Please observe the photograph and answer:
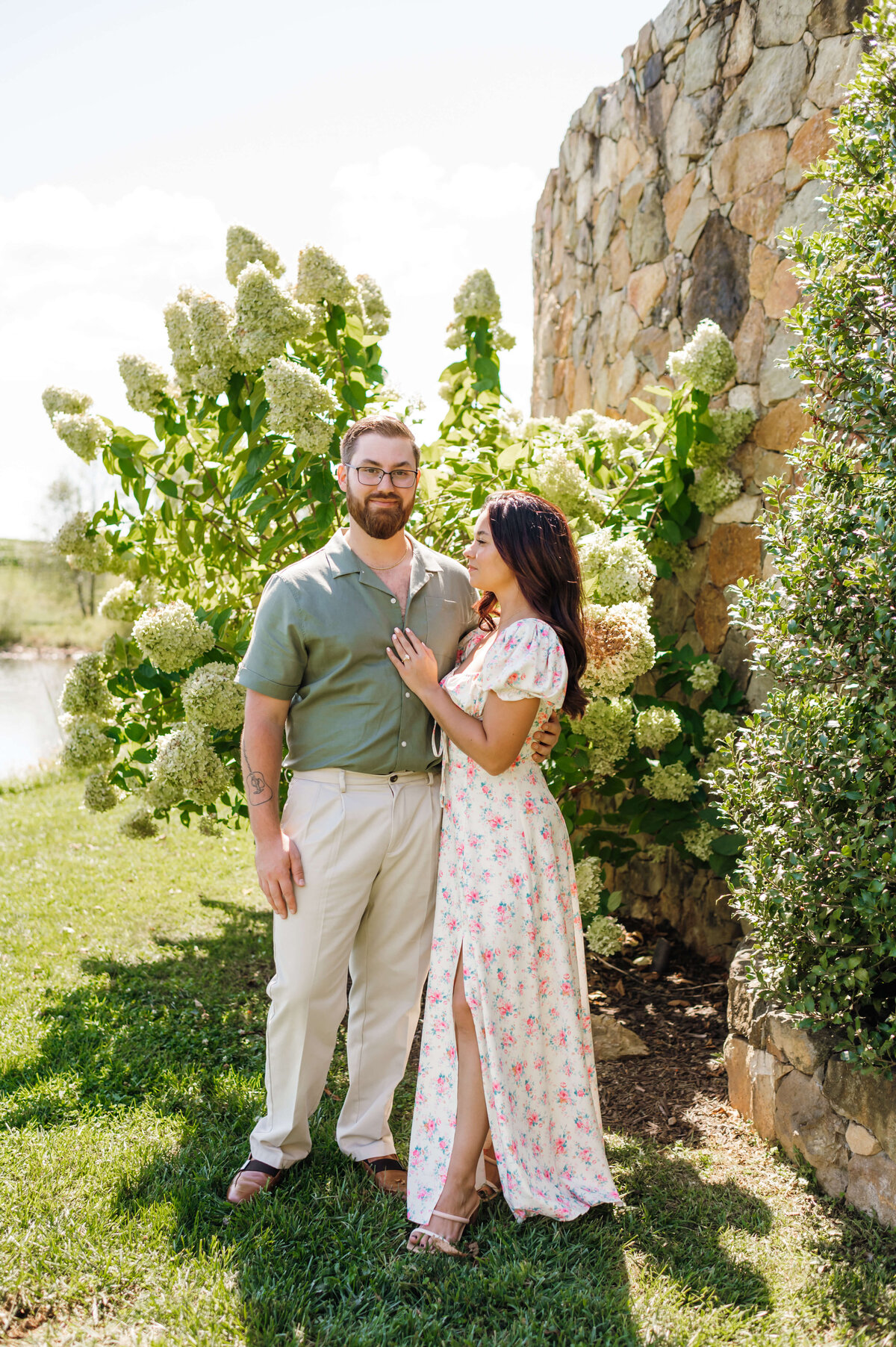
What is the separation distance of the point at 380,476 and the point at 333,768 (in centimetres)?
79

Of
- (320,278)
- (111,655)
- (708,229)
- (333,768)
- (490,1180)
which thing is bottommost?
(490,1180)

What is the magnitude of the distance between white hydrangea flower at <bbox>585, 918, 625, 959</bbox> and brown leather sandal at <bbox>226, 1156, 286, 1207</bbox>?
4.89ft

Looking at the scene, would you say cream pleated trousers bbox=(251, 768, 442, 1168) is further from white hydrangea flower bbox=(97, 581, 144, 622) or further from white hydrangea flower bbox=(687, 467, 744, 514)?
white hydrangea flower bbox=(97, 581, 144, 622)

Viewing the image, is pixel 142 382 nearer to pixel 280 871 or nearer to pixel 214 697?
pixel 214 697

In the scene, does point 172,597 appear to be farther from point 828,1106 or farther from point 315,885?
point 828,1106

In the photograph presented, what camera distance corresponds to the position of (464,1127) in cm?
238

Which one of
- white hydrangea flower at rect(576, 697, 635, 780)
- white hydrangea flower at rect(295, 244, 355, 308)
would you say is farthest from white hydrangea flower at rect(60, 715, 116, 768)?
white hydrangea flower at rect(576, 697, 635, 780)

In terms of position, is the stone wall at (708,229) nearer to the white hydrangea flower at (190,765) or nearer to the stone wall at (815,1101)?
the stone wall at (815,1101)

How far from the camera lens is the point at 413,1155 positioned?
2434 mm

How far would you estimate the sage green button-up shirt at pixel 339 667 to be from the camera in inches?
99.3

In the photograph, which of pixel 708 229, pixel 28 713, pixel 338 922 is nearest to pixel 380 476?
pixel 338 922

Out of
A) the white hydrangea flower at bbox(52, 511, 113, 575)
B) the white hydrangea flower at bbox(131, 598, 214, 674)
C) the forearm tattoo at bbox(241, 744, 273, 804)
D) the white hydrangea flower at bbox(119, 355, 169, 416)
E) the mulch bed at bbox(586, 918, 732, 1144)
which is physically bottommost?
the mulch bed at bbox(586, 918, 732, 1144)

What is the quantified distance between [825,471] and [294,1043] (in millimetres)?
2059

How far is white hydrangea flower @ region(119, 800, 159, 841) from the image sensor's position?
4387 millimetres
